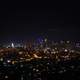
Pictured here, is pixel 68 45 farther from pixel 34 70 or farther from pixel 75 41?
pixel 34 70

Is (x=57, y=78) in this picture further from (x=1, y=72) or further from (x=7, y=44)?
(x=7, y=44)

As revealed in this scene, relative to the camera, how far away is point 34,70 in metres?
8.21

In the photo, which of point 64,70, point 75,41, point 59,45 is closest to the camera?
point 64,70

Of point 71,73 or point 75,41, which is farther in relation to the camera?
point 75,41

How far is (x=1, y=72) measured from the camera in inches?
314

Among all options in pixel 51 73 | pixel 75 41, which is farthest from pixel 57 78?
pixel 75 41

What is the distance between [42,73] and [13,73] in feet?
3.85

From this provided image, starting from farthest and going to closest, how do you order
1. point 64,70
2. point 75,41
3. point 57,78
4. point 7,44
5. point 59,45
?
point 7,44 < point 59,45 < point 75,41 < point 64,70 < point 57,78

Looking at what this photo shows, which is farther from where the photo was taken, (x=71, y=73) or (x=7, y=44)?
(x=7, y=44)

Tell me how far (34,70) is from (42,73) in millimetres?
511

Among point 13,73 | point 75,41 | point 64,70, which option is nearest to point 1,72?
point 13,73

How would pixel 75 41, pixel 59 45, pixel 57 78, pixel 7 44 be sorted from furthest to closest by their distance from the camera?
pixel 7 44 → pixel 59 45 → pixel 75 41 → pixel 57 78

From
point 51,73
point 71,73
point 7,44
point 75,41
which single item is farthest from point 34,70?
point 7,44

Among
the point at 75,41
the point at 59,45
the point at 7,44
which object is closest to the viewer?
the point at 75,41
